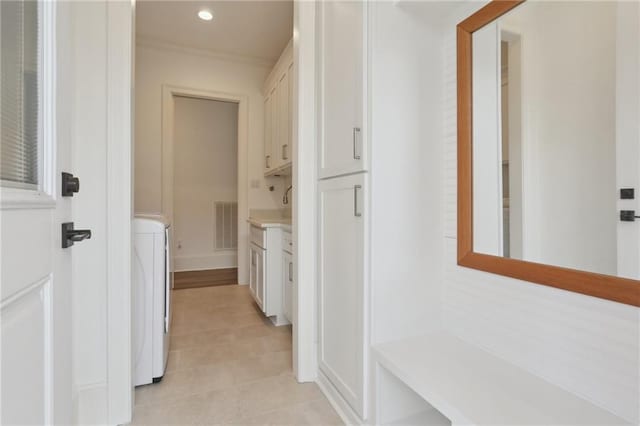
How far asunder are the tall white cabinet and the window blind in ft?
3.36

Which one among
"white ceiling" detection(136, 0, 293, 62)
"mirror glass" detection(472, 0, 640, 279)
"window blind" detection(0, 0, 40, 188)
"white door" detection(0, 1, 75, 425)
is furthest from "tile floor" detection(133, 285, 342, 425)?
"white ceiling" detection(136, 0, 293, 62)

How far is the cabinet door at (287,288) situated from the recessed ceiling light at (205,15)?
2340mm

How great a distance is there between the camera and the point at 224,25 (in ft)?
10.1

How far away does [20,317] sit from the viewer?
0.56 metres

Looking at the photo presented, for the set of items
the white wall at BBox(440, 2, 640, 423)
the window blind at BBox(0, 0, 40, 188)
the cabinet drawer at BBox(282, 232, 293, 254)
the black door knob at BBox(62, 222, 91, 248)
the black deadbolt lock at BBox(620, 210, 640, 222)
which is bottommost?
the white wall at BBox(440, 2, 640, 423)

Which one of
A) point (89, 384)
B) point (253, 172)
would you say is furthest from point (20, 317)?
point (253, 172)

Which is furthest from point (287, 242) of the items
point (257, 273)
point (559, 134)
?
point (559, 134)

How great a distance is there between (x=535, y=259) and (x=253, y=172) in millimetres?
3229

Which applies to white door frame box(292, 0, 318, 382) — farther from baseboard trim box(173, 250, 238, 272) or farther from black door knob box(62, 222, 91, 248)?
baseboard trim box(173, 250, 238, 272)

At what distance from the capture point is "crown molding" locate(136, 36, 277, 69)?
338 cm

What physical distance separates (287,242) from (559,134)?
1860 millimetres

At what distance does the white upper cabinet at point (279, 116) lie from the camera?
111 inches

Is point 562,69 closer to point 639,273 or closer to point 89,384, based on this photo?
point 639,273

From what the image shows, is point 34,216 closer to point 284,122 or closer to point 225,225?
point 284,122
